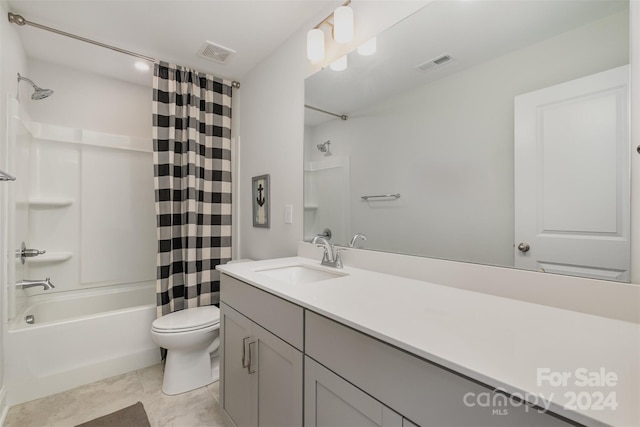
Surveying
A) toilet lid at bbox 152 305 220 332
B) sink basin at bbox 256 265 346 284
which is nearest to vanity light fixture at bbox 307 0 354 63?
sink basin at bbox 256 265 346 284

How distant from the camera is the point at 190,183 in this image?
7.23ft

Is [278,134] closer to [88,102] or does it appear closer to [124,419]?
[88,102]

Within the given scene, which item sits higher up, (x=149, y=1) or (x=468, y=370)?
(x=149, y=1)

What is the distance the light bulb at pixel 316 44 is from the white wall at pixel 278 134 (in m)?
0.08

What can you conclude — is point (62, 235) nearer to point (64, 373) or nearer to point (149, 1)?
point (64, 373)

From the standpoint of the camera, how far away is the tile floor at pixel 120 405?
151 centimetres

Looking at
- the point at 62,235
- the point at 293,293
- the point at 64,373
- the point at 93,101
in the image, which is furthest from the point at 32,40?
Answer: the point at 293,293

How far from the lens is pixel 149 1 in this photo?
162 centimetres

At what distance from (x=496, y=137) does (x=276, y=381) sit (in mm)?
1223

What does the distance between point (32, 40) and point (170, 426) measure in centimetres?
272

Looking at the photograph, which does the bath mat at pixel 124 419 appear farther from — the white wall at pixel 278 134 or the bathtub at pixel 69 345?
the white wall at pixel 278 134

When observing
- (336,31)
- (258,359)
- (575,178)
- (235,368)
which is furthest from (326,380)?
(336,31)

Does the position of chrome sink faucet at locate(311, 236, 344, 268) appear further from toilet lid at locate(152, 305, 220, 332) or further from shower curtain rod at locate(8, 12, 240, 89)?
→ shower curtain rod at locate(8, 12, 240, 89)

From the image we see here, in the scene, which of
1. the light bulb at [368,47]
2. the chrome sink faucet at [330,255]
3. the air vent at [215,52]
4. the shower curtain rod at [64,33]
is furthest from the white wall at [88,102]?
the chrome sink faucet at [330,255]
